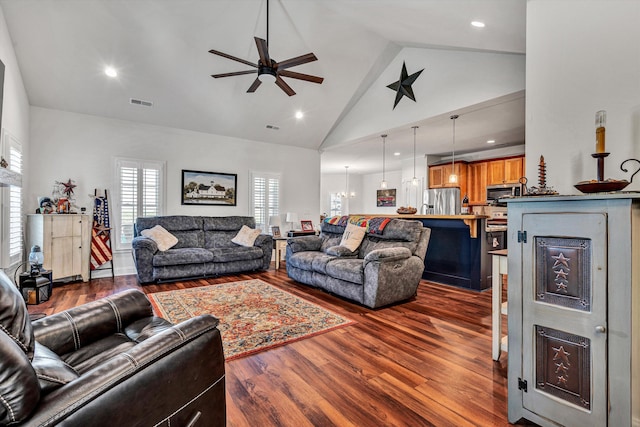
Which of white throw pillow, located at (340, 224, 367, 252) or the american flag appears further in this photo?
the american flag

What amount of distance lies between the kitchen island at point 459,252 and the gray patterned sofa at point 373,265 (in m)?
0.93

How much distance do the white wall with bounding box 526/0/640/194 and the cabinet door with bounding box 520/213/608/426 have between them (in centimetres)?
72

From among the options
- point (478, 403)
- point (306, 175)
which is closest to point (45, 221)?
point (306, 175)

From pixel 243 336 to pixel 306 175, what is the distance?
17.5ft

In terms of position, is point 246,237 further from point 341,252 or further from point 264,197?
point 341,252

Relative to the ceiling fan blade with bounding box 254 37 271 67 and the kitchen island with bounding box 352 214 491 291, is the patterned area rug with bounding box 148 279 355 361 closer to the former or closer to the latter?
the kitchen island with bounding box 352 214 491 291

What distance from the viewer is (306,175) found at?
7.67 metres

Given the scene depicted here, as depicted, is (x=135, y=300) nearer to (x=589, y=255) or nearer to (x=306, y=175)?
(x=589, y=255)

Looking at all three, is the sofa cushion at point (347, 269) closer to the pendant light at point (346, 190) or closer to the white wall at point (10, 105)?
the white wall at point (10, 105)

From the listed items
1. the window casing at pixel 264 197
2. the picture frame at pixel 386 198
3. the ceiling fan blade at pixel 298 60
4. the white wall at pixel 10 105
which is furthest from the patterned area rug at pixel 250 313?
the picture frame at pixel 386 198

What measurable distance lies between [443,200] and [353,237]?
14.6 feet

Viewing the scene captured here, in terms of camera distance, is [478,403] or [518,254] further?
[478,403]

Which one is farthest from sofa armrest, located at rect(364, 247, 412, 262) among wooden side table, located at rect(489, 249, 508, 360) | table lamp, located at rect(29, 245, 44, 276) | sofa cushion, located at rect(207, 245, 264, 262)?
table lamp, located at rect(29, 245, 44, 276)

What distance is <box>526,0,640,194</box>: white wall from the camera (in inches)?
69.7
